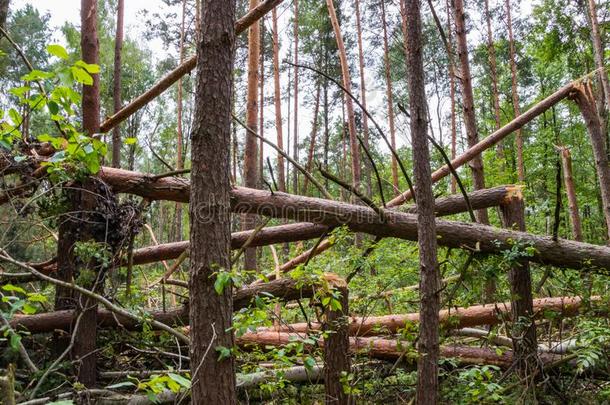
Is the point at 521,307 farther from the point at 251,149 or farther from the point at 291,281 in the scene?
the point at 251,149

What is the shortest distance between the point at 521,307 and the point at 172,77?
439 centimetres

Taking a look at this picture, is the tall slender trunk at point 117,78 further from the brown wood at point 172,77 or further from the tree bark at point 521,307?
the tree bark at point 521,307

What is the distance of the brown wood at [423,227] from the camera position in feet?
10.6

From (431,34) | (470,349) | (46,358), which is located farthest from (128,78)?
(470,349)

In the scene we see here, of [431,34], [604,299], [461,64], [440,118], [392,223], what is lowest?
[604,299]

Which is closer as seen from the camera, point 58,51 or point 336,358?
point 58,51

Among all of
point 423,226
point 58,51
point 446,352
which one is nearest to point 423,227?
point 423,226

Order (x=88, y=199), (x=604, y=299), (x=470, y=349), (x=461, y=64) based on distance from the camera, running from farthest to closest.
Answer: (x=461, y=64) < (x=470, y=349) < (x=604, y=299) < (x=88, y=199)

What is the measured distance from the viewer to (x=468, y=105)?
24.6 ft

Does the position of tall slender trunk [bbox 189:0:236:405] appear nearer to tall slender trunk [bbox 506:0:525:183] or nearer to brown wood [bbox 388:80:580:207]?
brown wood [bbox 388:80:580:207]

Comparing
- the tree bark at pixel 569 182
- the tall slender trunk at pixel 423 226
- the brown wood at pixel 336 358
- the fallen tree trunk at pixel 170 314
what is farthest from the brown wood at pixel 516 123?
the tall slender trunk at pixel 423 226

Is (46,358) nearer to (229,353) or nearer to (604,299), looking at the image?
(229,353)

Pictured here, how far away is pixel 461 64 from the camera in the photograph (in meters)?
7.77

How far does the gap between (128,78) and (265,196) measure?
66.9ft
